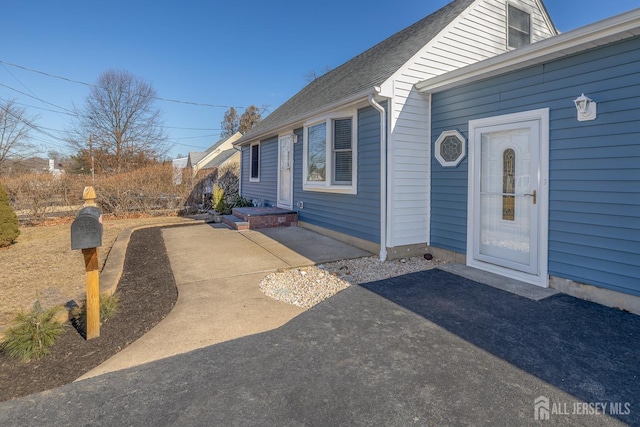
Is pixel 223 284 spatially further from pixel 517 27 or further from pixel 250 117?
pixel 250 117

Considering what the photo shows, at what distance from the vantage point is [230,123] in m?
41.4

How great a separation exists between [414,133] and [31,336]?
550 centimetres

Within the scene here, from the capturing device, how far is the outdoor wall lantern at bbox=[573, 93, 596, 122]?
3.63m

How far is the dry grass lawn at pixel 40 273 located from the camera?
3.72 metres

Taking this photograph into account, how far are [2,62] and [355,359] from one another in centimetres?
2101

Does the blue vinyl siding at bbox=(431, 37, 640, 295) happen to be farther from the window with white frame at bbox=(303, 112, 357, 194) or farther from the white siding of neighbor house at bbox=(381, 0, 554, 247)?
the window with white frame at bbox=(303, 112, 357, 194)

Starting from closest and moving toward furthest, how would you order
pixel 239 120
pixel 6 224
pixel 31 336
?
pixel 31 336
pixel 6 224
pixel 239 120

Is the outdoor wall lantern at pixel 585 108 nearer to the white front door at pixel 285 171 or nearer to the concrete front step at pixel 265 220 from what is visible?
the white front door at pixel 285 171

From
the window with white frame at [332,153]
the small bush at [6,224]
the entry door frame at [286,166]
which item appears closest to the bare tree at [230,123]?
the entry door frame at [286,166]

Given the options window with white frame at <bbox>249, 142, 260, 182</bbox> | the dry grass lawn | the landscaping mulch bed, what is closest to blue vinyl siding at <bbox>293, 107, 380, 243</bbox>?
the landscaping mulch bed

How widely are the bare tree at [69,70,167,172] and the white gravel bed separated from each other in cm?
2424

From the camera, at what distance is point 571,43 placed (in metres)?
3.65

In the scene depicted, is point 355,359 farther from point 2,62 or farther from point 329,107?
point 2,62

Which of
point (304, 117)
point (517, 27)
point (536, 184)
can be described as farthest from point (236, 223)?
point (517, 27)
